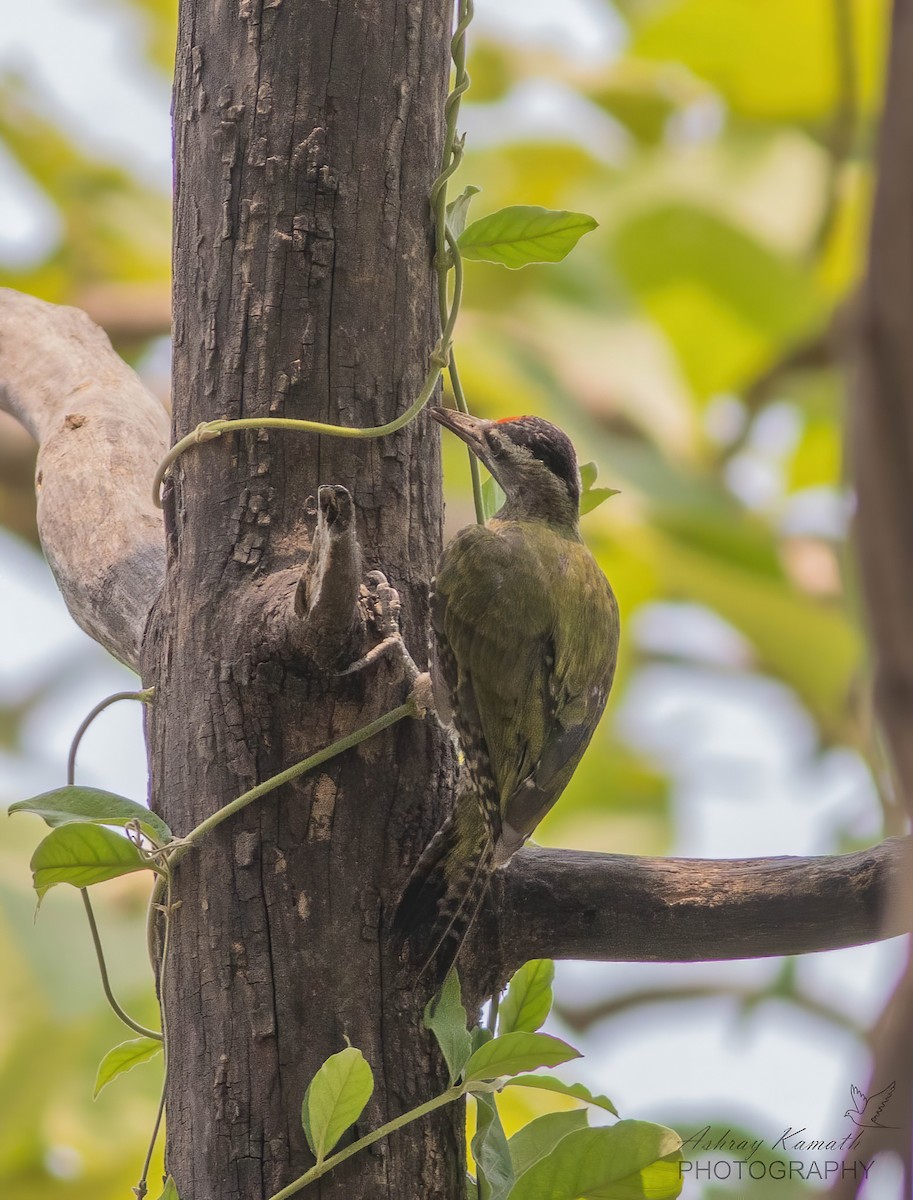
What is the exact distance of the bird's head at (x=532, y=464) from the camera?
2.53m

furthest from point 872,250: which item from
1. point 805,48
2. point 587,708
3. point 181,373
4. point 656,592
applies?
point 805,48

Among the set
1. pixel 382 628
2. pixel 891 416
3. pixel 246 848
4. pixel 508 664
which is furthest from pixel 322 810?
pixel 891 416

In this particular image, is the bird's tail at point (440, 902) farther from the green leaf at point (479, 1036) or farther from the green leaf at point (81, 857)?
the green leaf at point (81, 857)

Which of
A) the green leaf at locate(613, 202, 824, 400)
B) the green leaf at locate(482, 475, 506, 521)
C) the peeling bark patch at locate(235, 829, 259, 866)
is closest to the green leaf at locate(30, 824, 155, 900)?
the peeling bark patch at locate(235, 829, 259, 866)

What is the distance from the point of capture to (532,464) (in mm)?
2541

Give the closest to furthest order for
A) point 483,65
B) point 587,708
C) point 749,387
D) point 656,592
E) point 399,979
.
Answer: point 399,979
point 587,708
point 749,387
point 656,592
point 483,65

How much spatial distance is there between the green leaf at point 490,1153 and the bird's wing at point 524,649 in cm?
49

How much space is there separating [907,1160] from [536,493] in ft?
7.30

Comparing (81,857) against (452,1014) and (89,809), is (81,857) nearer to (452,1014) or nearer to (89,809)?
(89,809)

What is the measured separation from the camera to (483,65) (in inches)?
235

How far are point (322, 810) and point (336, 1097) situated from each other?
34 cm

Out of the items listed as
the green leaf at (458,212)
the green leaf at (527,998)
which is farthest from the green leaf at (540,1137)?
the green leaf at (458,212)

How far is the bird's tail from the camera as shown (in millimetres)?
1578

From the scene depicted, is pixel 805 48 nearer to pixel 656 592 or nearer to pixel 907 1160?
pixel 656 592
